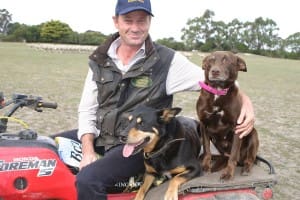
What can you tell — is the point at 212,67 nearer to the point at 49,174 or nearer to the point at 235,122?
the point at 235,122

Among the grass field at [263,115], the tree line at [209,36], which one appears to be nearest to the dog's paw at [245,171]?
the grass field at [263,115]

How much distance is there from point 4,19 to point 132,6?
106 meters

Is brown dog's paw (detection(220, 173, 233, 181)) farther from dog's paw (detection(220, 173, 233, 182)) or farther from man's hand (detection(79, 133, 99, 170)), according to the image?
man's hand (detection(79, 133, 99, 170))

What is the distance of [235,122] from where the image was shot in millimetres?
3471

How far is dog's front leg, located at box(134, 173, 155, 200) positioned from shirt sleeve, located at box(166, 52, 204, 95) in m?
0.70

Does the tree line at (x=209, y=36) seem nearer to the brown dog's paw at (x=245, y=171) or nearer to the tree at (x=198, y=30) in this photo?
the tree at (x=198, y=30)

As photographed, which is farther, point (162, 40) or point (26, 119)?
point (162, 40)

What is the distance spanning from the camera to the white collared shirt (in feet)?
11.9

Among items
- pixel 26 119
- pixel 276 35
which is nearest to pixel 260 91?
pixel 26 119

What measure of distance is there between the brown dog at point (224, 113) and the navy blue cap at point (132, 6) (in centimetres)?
64

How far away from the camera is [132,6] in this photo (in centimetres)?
348

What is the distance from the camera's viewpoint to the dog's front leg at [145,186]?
3.22 meters

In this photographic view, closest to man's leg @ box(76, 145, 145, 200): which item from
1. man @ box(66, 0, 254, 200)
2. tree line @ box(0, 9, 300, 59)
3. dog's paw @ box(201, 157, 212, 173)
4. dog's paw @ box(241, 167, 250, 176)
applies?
man @ box(66, 0, 254, 200)

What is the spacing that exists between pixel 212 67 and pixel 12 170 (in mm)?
1601
